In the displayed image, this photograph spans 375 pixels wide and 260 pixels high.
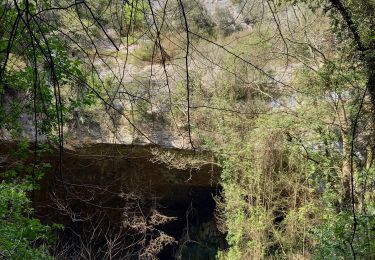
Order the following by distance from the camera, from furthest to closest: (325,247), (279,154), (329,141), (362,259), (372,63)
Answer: (279,154)
(329,141)
(325,247)
(362,259)
(372,63)

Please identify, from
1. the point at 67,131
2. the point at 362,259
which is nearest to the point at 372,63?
the point at 362,259

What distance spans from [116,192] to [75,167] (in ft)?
2.94

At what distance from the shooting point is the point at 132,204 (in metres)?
7.66

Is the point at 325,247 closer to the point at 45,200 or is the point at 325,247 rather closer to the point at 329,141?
the point at 329,141

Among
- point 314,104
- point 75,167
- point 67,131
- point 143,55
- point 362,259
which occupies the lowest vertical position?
point 362,259

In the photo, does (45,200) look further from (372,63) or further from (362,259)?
(372,63)

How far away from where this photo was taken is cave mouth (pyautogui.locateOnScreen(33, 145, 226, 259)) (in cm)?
729

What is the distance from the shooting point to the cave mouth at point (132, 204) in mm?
7293

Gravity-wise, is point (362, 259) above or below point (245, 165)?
below

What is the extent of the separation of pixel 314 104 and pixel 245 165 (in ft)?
4.85

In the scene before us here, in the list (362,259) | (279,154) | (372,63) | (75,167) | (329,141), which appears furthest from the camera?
(75,167)

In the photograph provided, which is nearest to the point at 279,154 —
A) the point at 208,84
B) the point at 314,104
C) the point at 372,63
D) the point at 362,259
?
the point at 314,104

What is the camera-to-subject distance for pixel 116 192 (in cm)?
795

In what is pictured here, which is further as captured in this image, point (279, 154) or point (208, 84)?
point (208, 84)
